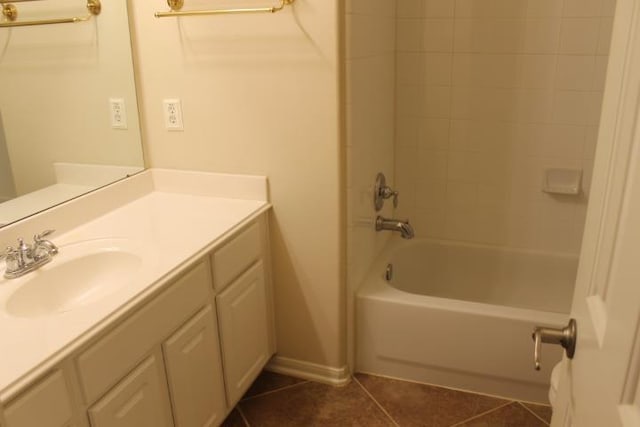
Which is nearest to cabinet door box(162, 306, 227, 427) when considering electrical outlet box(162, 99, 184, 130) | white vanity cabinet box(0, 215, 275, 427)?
white vanity cabinet box(0, 215, 275, 427)

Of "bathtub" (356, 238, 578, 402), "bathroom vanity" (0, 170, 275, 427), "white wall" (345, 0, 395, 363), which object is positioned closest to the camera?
"bathroom vanity" (0, 170, 275, 427)

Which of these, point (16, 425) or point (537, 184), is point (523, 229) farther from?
Answer: point (16, 425)

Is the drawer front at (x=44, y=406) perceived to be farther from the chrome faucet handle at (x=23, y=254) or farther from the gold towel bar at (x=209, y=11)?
the gold towel bar at (x=209, y=11)

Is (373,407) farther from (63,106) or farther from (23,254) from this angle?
(63,106)

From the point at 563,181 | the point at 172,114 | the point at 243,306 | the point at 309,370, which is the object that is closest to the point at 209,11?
the point at 172,114

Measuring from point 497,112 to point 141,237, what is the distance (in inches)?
64.6

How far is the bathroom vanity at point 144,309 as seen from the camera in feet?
3.72

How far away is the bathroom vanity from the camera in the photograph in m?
1.13

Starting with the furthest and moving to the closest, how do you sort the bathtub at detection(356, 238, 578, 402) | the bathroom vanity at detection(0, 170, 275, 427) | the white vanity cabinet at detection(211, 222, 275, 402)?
1. the bathtub at detection(356, 238, 578, 402)
2. the white vanity cabinet at detection(211, 222, 275, 402)
3. the bathroom vanity at detection(0, 170, 275, 427)

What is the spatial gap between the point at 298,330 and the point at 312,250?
373mm

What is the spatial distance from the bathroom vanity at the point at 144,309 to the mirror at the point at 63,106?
0.08 m

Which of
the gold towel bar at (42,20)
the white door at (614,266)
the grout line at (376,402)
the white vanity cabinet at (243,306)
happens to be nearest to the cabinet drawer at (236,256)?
the white vanity cabinet at (243,306)

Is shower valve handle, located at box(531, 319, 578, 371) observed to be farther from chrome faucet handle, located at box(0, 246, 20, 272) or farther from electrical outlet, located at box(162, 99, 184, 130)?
electrical outlet, located at box(162, 99, 184, 130)

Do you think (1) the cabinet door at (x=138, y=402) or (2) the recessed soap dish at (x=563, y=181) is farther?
(2) the recessed soap dish at (x=563, y=181)
